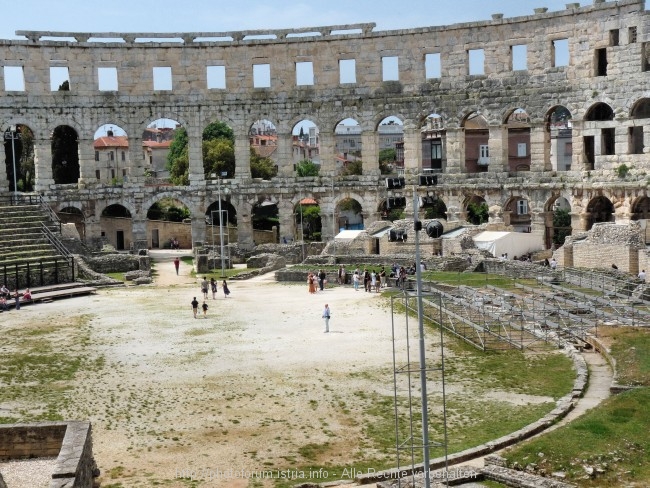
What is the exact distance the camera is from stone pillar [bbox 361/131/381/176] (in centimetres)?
5247

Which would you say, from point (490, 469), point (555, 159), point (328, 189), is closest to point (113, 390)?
point (490, 469)

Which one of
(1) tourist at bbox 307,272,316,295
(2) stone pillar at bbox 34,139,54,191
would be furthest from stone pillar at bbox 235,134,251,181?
(1) tourist at bbox 307,272,316,295

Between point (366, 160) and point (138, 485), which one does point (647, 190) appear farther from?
point (138, 485)

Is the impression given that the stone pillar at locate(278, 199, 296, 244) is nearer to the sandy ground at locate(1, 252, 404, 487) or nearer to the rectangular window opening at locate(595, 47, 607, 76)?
the sandy ground at locate(1, 252, 404, 487)

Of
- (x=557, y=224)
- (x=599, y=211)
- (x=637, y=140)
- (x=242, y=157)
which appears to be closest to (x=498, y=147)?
(x=599, y=211)

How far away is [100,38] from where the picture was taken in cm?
5156

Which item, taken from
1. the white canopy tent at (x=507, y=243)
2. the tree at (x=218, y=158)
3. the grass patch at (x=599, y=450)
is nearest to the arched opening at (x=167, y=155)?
the tree at (x=218, y=158)

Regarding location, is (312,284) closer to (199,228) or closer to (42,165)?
(199,228)

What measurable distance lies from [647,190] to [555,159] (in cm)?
3559

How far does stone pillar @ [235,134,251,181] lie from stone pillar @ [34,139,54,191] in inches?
392

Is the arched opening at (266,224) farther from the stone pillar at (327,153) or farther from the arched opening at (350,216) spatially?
the arched opening at (350,216)

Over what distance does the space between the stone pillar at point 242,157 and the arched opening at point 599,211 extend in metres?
18.3

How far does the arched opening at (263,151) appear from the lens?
74562 mm

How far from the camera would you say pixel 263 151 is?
9638cm
